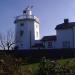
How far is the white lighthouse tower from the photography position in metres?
61.8

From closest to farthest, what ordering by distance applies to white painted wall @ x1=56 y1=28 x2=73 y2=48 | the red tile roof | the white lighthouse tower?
white painted wall @ x1=56 y1=28 x2=73 y2=48, the red tile roof, the white lighthouse tower

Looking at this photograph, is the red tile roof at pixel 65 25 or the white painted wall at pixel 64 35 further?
the red tile roof at pixel 65 25

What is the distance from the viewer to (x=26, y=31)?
6275 cm

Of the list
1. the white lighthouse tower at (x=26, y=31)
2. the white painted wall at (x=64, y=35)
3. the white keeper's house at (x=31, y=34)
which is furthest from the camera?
the white lighthouse tower at (x=26, y=31)

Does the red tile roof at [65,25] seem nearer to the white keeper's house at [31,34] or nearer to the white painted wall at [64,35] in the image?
the white keeper's house at [31,34]

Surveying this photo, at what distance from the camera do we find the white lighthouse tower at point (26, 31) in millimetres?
61812

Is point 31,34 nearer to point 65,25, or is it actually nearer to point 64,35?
point 65,25

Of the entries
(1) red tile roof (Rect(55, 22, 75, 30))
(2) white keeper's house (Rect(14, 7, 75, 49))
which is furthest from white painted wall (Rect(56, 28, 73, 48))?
(1) red tile roof (Rect(55, 22, 75, 30))

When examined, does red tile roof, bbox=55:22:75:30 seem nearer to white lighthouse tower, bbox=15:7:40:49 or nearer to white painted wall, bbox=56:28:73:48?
white painted wall, bbox=56:28:73:48

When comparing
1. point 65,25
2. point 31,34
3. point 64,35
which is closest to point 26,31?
point 31,34

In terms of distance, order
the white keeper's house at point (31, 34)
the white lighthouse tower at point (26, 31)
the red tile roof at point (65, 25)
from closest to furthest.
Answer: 1. the red tile roof at point (65, 25)
2. the white keeper's house at point (31, 34)
3. the white lighthouse tower at point (26, 31)

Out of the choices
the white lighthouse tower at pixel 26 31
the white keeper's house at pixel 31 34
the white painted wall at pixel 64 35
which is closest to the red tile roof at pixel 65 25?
the white keeper's house at pixel 31 34

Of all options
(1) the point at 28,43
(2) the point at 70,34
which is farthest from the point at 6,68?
(1) the point at 28,43

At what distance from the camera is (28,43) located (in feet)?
203
